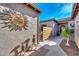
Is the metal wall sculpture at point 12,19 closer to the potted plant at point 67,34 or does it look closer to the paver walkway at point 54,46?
the paver walkway at point 54,46

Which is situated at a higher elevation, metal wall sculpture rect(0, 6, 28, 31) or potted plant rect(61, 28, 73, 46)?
metal wall sculpture rect(0, 6, 28, 31)

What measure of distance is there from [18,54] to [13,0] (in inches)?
40.8

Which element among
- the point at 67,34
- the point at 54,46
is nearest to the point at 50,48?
the point at 54,46

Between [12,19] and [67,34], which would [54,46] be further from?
[12,19]

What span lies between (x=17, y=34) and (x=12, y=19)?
302mm

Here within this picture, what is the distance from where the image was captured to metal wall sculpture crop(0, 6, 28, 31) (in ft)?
8.16

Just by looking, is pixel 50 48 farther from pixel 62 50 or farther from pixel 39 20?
pixel 39 20

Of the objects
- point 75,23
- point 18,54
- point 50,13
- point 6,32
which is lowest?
point 18,54

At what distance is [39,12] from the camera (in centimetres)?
260

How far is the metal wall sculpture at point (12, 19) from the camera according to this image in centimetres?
249

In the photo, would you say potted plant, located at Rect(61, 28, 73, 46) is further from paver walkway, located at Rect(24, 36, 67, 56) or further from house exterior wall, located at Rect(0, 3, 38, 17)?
house exterior wall, located at Rect(0, 3, 38, 17)

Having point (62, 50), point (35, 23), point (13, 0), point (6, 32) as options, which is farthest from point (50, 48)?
point (13, 0)

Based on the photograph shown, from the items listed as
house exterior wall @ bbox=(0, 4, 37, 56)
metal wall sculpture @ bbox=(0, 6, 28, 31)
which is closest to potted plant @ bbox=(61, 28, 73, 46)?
house exterior wall @ bbox=(0, 4, 37, 56)

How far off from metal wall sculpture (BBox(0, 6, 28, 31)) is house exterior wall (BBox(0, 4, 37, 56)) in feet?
0.22
